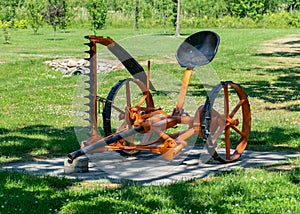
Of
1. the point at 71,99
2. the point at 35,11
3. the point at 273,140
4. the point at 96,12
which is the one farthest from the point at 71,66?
the point at 35,11

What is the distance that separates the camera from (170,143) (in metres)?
6.72

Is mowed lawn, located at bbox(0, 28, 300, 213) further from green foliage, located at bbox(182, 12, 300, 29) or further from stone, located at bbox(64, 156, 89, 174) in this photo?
green foliage, located at bbox(182, 12, 300, 29)

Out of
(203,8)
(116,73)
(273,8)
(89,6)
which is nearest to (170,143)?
A: (116,73)

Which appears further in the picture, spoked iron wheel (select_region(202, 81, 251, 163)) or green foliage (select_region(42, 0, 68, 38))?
green foliage (select_region(42, 0, 68, 38))

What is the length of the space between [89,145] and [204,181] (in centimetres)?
142

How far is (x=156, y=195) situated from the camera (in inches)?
217

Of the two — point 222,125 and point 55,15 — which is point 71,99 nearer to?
point 222,125

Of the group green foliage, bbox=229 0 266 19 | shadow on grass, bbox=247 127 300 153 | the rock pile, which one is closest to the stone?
shadow on grass, bbox=247 127 300 153

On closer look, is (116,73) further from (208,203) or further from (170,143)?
(208,203)

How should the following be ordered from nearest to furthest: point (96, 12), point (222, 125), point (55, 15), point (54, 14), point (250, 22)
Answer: point (222, 125), point (96, 12), point (54, 14), point (55, 15), point (250, 22)

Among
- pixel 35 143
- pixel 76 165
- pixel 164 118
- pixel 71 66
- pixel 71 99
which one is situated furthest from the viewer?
pixel 71 66

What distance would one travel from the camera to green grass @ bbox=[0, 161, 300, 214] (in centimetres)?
512

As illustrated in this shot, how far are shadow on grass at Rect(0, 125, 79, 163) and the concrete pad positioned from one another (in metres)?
0.42

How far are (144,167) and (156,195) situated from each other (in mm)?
1521
